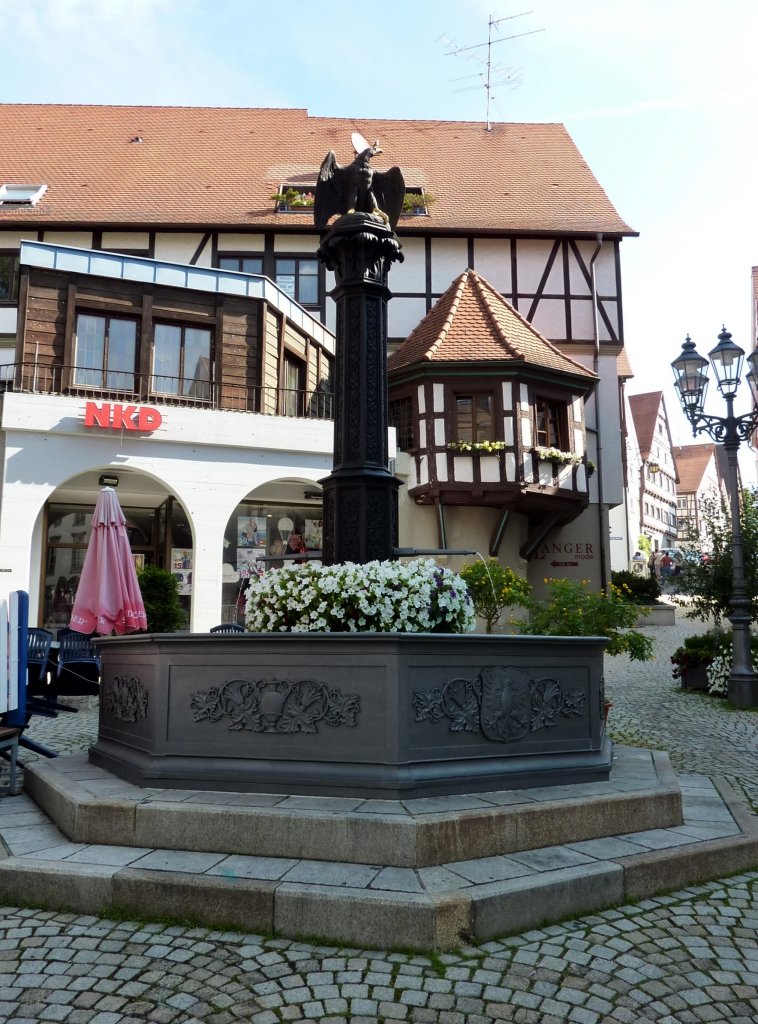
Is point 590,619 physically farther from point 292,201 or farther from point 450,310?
point 292,201

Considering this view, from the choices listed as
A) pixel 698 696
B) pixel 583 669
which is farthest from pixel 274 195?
pixel 583 669

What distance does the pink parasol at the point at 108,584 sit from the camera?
11.2m

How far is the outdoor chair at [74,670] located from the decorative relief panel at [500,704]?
6.77m

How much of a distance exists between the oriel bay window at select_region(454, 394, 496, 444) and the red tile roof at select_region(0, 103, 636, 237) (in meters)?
5.66

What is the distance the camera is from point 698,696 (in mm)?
13305

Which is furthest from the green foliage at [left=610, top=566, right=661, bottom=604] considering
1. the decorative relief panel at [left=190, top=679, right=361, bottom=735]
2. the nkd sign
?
the decorative relief panel at [left=190, top=679, right=361, bottom=735]

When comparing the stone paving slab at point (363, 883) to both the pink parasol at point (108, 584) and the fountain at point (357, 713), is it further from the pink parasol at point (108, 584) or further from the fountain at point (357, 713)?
the pink parasol at point (108, 584)

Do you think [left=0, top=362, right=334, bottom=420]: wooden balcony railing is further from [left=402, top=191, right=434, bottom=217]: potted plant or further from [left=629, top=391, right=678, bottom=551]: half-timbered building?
[left=629, top=391, right=678, bottom=551]: half-timbered building

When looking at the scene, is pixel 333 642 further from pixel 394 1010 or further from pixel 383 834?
pixel 394 1010

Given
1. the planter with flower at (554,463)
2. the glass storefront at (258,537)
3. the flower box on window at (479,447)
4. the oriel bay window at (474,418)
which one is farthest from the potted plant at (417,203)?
the glass storefront at (258,537)

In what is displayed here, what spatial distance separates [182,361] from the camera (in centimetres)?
1886

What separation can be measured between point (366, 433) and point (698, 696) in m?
9.35

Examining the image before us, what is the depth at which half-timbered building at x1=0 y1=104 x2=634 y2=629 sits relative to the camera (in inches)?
697

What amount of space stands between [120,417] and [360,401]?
38.0 feet
